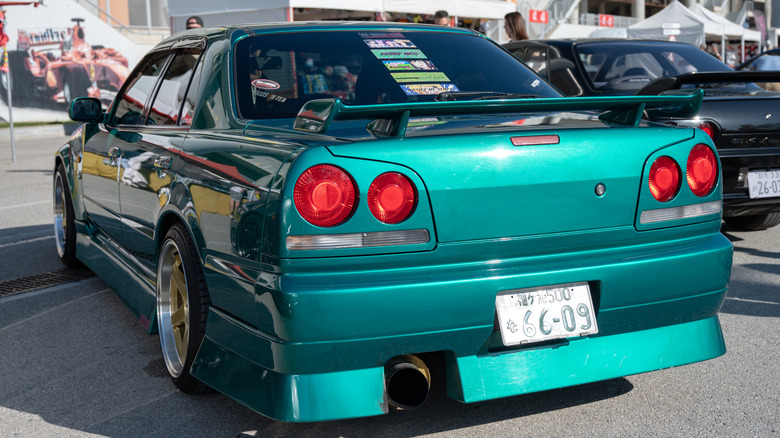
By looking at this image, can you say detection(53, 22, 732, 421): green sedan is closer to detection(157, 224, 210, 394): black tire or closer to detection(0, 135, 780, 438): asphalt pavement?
detection(157, 224, 210, 394): black tire

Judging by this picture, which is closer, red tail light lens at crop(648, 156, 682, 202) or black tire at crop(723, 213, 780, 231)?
red tail light lens at crop(648, 156, 682, 202)

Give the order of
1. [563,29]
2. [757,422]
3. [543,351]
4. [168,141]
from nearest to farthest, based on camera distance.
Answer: [543,351] → [757,422] → [168,141] → [563,29]

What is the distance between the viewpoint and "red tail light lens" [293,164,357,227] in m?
2.49

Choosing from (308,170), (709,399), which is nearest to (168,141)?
(308,170)

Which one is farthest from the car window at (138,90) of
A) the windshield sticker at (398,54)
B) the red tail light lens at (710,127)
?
the red tail light lens at (710,127)

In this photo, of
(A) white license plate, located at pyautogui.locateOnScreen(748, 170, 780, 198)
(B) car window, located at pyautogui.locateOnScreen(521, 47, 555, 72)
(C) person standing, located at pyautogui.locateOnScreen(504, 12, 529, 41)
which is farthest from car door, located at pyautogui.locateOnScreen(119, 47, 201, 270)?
(C) person standing, located at pyautogui.locateOnScreen(504, 12, 529, 41)

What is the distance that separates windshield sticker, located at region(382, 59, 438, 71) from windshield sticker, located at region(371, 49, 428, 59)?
3 cm

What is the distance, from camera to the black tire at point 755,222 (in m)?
6.58

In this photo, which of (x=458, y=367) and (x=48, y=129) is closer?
(x=458, y=367)

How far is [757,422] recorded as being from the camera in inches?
117

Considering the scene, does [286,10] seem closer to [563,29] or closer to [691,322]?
[691,322]

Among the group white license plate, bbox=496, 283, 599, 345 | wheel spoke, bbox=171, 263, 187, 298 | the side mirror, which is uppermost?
the side mirror

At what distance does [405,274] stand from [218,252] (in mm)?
667

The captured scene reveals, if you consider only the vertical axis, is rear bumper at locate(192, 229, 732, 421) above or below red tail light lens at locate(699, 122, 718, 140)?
below
